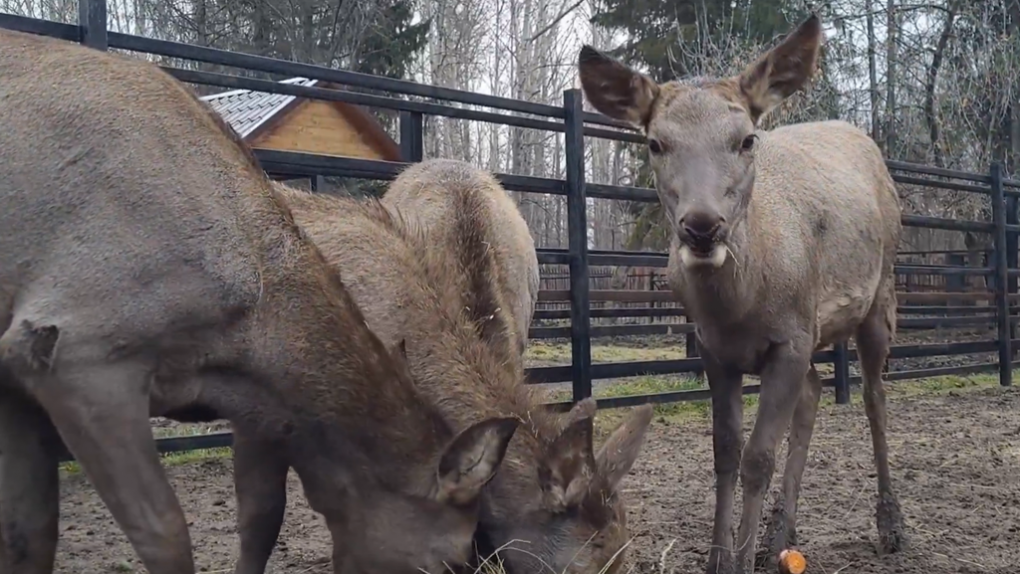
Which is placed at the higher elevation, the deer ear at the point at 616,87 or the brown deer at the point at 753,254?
the deer ear at the point at 616,87

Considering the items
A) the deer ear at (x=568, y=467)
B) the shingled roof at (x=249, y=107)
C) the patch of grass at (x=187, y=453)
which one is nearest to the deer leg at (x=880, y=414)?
the deer ear at (x=568, y=467)

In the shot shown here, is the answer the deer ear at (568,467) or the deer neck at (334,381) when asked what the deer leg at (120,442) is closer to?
the deer neck at (334,381)

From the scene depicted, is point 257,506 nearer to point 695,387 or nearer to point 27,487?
point 27,487

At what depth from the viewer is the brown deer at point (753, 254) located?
4.39 metres

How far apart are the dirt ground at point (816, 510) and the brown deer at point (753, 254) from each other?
0.28 meters

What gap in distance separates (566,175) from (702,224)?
13.2 ft

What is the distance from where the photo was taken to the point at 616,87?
4.86 metres

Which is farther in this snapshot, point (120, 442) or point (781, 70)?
point (781, 70)

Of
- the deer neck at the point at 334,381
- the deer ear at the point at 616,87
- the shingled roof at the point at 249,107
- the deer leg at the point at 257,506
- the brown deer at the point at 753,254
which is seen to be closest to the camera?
the deer neck at the point at 334,381

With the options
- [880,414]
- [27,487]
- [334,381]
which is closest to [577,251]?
[880,414]

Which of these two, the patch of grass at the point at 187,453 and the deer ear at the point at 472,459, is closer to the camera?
the deer ear at the point at 472,459

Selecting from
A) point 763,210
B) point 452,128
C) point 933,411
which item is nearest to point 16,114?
point 763,210

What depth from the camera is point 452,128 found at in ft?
99.9

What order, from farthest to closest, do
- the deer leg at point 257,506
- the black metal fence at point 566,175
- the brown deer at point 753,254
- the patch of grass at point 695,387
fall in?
the patch of grass at point 695,387 < the black metal fence at point 566,175 < the brown deer at point 753,254 < the deer leg at point 257,506
